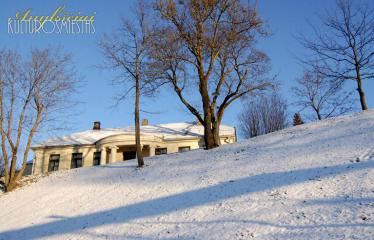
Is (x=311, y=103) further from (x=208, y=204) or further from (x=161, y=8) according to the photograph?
(x=208, y=204)

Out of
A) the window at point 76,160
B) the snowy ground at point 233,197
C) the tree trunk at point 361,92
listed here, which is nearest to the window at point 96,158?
the window at point 76,160

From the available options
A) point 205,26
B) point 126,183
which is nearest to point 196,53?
point 205,26

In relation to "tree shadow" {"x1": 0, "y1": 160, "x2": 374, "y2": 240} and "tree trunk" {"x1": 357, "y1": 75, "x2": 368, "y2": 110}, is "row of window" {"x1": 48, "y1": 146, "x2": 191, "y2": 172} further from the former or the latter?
"tree shadow" {"x1": 0, "y1": 160, "x2": 374, "y2": 240}

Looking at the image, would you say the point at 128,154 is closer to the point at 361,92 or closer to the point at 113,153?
the point at 113,153

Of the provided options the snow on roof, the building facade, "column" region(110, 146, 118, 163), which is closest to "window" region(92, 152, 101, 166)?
the building facade

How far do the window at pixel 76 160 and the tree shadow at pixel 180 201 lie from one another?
23.5m

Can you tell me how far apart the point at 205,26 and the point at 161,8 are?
3223mm

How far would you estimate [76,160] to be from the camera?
35.5 meters

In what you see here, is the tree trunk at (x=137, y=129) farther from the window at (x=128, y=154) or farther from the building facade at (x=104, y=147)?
the window at (x=128, y=154)

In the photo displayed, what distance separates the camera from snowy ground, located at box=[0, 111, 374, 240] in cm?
775

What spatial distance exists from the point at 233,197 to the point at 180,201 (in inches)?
75.9

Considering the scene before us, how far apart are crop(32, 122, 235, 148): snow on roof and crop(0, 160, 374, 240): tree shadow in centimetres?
2240

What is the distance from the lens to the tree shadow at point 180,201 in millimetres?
10414

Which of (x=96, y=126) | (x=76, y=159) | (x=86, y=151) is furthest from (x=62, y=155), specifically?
(x=96, y=126)
